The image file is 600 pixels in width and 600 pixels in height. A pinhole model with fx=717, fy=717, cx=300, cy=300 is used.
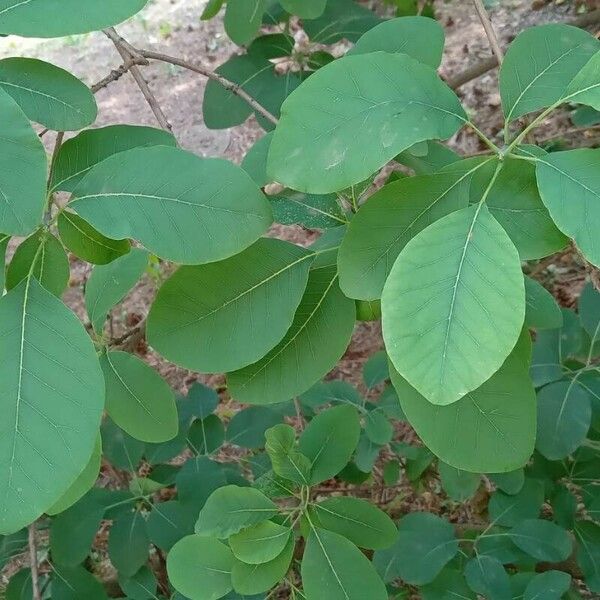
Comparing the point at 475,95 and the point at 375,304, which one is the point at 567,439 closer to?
the point at 375,304

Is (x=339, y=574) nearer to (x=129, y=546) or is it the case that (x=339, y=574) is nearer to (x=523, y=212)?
(x=523, y=212)

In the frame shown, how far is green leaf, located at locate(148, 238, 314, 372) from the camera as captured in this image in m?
0.95

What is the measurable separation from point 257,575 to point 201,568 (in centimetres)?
11

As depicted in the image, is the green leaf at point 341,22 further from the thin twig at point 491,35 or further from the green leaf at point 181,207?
the green leaf at point 181,207

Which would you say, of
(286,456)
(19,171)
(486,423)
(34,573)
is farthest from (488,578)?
(19,171)

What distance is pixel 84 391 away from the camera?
80 centimetres

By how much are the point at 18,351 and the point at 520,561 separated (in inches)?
51.1

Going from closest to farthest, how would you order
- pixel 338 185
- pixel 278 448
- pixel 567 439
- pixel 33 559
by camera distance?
1. pixel 338 185
2. pixel 278 448
3. pixel 33 559
4. pixel 567 439

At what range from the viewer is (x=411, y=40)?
3.19 feet

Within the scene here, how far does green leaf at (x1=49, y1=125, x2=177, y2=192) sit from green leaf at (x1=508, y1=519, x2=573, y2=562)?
1.20 meters

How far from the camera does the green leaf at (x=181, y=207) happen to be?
0.83 metres

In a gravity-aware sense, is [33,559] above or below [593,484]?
above

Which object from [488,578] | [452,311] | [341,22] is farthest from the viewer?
[341,22]

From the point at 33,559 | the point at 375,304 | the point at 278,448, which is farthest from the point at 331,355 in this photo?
the point at 33,559
